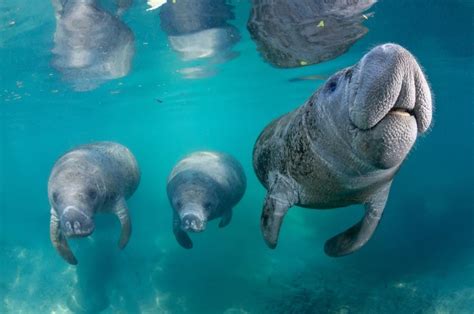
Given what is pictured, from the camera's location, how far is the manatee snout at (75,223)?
5816mm

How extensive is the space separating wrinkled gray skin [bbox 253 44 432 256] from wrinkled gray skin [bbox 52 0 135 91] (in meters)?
5.41

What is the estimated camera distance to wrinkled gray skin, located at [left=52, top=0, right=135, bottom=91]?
316 inches

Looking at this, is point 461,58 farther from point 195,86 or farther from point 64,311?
point 64,311

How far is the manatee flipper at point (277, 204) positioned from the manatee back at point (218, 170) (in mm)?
4086

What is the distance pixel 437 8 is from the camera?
10.7m

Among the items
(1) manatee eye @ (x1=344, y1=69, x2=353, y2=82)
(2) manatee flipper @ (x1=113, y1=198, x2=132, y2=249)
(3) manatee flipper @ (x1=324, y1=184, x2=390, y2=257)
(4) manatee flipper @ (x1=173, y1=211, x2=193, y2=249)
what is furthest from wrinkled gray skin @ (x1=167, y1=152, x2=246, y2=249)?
(1) manatee eye @ (x1=344, y1=69, x2=353, y2=82)

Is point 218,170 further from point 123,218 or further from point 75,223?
point 75,223

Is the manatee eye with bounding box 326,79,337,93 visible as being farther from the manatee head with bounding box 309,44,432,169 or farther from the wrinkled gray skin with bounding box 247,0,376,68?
the wrinkled gray skin with bounding box 247,0,376,68

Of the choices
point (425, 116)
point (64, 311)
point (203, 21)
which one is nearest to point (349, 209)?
point (203, 21)

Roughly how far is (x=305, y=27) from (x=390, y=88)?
7869 mm

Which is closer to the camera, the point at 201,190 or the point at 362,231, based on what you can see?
the point at 362,231

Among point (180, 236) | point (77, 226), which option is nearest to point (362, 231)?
point (77, 226)

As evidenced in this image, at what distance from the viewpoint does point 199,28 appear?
31.9ft

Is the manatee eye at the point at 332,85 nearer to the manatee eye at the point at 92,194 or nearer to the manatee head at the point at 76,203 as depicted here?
the manatee head at the point at 76,203
